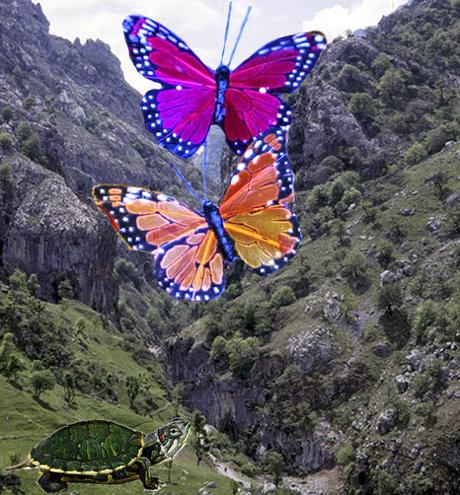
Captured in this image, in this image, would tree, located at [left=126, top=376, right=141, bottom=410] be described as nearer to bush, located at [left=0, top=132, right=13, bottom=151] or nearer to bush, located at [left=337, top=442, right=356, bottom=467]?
bush, located at [left=337, top=442, right=356, bottom=467]

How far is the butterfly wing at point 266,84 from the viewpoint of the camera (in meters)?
13.0

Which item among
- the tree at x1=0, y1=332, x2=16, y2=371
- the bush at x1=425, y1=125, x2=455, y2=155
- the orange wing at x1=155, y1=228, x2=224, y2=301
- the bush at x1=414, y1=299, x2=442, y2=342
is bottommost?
the orange wing at x1=155, y1=228, x2=224, y2=301

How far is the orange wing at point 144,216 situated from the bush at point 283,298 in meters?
139

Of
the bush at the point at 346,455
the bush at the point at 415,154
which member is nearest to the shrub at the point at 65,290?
the bush at the point at 346,455

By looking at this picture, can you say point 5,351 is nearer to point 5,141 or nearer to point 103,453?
point 5,141

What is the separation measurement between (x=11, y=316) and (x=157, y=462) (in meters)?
132

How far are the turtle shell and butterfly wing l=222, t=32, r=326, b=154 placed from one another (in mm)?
6531

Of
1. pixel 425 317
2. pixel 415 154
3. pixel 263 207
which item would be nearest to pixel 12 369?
pixel 425 317

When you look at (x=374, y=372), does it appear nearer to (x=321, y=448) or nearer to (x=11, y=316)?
(x=321, y=448)

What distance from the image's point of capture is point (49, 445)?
11.5 metres

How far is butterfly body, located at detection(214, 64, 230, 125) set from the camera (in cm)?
1298

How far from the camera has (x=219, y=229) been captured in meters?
12.7

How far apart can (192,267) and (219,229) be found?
955 millimetres

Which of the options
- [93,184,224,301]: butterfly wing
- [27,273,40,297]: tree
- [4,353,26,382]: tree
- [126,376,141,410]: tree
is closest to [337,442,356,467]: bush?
[126,376,141,410]: tree
